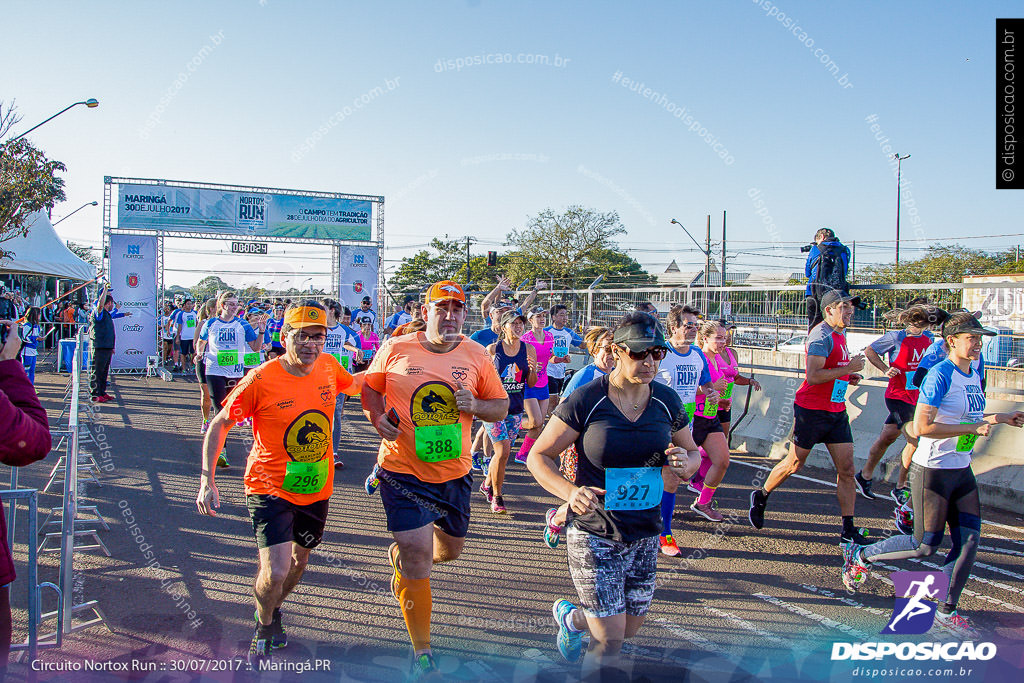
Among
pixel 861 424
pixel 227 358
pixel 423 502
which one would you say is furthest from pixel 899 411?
pixel 227 358

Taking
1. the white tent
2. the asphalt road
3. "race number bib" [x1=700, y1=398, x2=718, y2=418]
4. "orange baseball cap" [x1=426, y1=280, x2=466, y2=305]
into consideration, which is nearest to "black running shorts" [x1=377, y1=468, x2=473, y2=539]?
the asphalt road

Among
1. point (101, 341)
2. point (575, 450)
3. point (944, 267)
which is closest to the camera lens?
point (575, 450)

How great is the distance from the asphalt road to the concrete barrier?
0.61 metres

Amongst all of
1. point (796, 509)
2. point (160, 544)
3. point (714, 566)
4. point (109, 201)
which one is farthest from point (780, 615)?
point (109, 201)

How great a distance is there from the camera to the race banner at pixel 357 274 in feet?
75.5

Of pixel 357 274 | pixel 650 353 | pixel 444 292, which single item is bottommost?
pixel 650 353

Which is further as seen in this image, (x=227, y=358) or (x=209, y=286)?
(x=209, y=286)

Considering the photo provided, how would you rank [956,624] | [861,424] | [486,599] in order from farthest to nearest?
[861,424] < [486,599] < [956,624]

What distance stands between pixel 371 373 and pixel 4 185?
11.1 metres

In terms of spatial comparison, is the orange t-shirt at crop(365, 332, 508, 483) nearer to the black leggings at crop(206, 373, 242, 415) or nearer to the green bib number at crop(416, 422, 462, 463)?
the green bib number at crop(416, 422, 462, 463)

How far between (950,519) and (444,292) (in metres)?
3.49

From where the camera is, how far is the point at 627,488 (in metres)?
3.12

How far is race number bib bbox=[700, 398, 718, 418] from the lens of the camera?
605cm

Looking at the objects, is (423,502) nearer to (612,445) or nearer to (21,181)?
(612,445)
